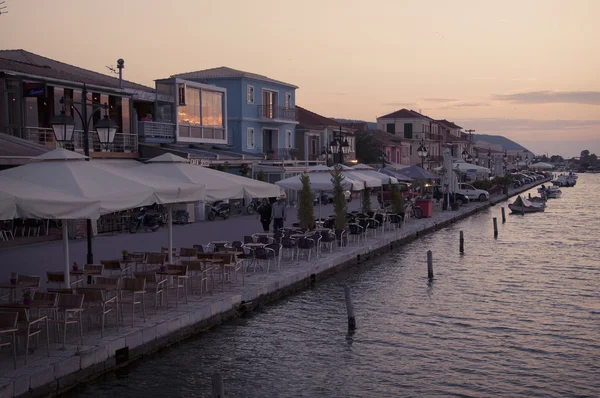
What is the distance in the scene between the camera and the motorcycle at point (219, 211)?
34125 mm

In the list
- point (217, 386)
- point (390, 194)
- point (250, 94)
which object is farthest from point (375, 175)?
point (217, 386)

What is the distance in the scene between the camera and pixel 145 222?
92.6 feet

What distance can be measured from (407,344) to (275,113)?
123 ft

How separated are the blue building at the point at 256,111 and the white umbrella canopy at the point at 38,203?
3462 cm

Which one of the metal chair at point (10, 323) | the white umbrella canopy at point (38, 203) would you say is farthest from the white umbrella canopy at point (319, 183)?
the metal chair at point (10, 323)

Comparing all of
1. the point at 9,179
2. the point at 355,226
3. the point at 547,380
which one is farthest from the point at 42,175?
the point at 355,226

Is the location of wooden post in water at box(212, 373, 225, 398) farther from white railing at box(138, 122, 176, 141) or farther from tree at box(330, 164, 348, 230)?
white railing at box(138, 122, 176, 141)

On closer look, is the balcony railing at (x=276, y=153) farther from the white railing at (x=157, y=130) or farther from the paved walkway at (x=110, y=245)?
the paved walkway at (x=110, y=245)

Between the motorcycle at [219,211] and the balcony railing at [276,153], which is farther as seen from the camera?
the balcony railing at [276,153]

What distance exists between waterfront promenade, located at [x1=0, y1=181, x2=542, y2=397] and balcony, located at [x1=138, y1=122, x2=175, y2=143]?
20.9 ft

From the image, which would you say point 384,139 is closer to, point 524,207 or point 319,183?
point 524,207

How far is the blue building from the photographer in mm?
45812

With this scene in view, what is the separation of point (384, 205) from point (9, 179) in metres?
31.4

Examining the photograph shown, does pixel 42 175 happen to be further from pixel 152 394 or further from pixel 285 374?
pixel 285 374
